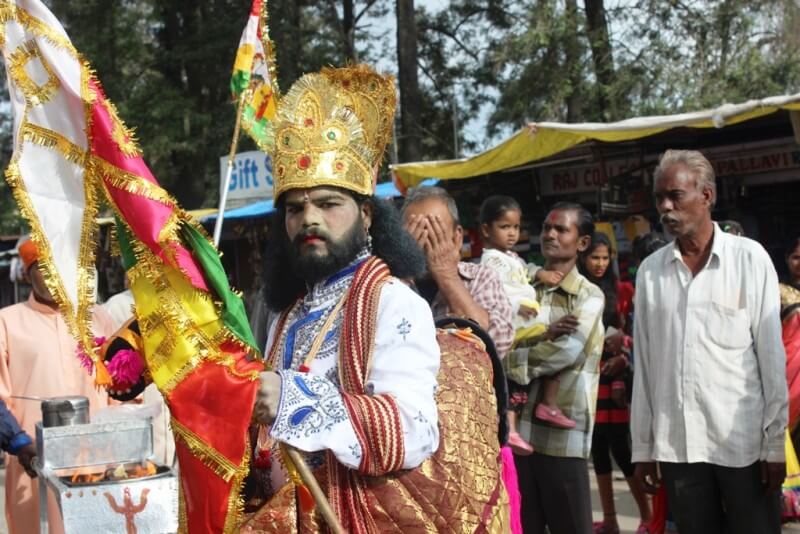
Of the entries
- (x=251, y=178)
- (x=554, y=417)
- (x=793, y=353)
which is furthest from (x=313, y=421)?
(x=251, y=178)

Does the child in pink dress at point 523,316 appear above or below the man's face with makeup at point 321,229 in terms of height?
below

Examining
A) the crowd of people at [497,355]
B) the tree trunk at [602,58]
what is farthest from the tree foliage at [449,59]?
the crowd of people at [497,355]

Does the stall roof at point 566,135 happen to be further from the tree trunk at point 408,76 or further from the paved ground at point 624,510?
the tree trunk at point 408,76

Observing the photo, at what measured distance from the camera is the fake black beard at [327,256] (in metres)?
2.64

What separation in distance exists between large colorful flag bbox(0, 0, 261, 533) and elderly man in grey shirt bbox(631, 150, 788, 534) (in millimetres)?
2178

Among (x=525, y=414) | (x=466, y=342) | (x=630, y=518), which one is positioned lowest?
(x=630, y=518)

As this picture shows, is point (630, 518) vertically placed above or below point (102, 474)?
below

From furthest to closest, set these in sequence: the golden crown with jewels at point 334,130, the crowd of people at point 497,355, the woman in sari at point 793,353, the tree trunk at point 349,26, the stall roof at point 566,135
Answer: the tree trunk at point 349,26 < the stall roof at point 566,135 < the woman in sari at point 793,353 < the golden crown with jewels at point 334,130 < the crowd of people at point 497,355

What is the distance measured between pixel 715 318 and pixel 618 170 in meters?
5.45

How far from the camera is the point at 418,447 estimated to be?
2.37 meters

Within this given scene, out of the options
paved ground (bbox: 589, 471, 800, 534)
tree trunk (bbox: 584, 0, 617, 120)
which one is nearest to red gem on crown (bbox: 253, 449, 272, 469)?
paved ground (bbox: 589, 471, 800, 534)

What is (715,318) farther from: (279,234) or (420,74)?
(420,74)

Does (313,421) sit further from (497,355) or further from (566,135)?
(566,135)

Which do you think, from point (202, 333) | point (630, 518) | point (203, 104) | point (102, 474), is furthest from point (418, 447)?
point (203, 104)
